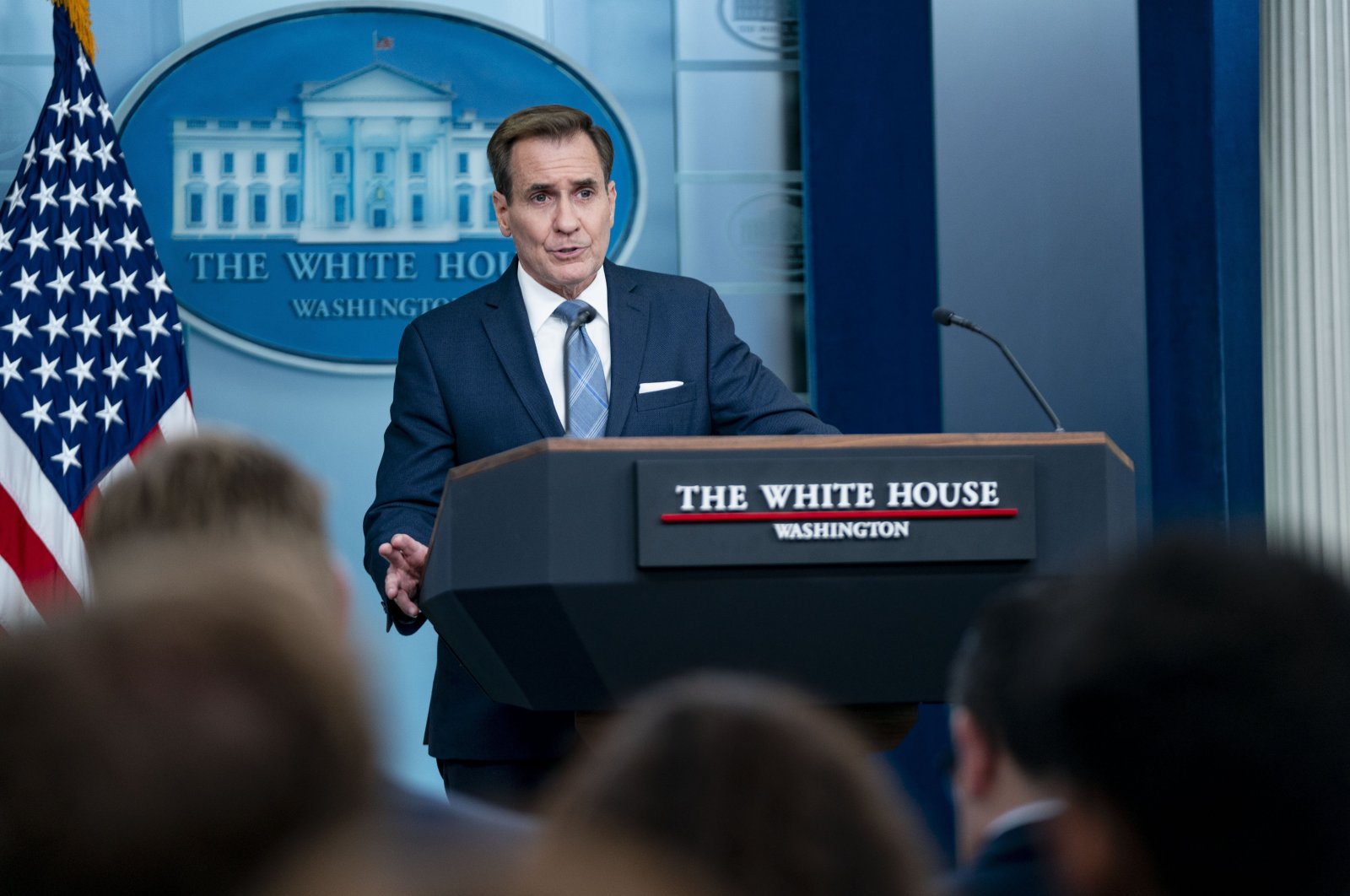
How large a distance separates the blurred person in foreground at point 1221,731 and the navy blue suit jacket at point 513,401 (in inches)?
67.6

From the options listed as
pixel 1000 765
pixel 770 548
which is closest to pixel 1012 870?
pixel 1000 765

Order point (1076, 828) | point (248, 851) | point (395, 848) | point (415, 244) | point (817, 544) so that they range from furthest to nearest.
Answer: point (415, 244)
point (817, 544)
point (1076, 828)
point (395, 848)
point (248, 851)

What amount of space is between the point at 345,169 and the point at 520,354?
85.2 inches

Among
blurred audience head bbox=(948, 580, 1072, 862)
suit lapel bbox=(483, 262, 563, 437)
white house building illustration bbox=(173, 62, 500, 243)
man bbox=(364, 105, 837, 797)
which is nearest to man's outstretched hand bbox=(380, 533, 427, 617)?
man bbox=(364, 105, 837, 797)

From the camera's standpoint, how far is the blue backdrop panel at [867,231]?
185 inches

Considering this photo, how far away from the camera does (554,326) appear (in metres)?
2.82

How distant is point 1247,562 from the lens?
94cm

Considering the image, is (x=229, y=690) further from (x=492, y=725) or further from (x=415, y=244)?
(x=415, y=244)

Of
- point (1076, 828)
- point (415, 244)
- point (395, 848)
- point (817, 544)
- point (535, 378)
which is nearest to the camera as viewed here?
point (395, 848)

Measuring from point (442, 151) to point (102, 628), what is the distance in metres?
4.21

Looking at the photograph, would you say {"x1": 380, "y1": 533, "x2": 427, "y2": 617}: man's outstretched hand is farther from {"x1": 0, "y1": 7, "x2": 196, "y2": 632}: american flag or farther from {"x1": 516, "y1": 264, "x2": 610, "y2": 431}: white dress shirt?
{"x1": 0, "y1": 7, "x2": 196, "y2": 632}: american flag

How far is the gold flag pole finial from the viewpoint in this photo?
4203mm

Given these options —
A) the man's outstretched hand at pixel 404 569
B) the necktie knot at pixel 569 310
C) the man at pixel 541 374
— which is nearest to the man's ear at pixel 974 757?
the man's outstretched hand at pixel 404 569

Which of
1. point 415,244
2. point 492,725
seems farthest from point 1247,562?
point 415,244
